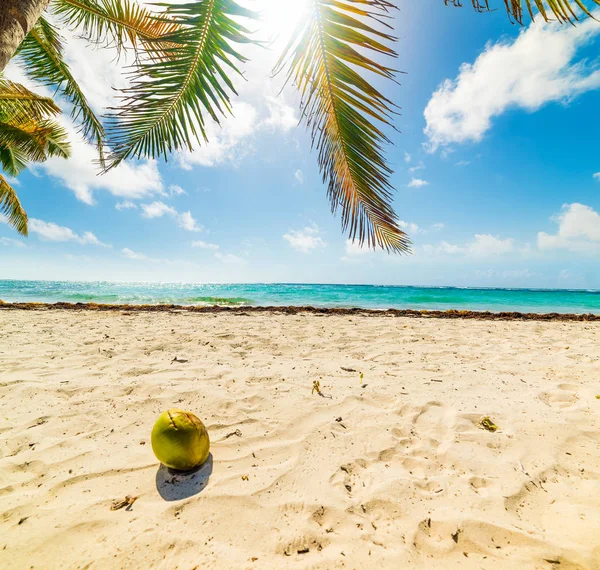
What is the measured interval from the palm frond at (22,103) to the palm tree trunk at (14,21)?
19.3ft

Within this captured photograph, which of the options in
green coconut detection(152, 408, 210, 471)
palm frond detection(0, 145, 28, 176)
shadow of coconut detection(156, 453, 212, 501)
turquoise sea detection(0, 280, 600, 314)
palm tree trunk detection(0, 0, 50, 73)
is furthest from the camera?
turquoise sea detection(0, 280, 600, 314)

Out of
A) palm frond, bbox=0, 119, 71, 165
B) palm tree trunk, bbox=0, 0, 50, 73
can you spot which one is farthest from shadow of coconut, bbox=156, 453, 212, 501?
palm frond, bbox=0, 119, 71, 165

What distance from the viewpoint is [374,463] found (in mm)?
1850

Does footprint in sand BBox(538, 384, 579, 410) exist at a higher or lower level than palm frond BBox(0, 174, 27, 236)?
lower

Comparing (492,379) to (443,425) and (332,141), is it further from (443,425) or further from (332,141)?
(332,141)

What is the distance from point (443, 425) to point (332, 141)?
7.74 ft

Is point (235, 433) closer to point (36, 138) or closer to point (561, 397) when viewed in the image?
point (561, 397)

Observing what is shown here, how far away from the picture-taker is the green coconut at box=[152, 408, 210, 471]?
167 centimetres

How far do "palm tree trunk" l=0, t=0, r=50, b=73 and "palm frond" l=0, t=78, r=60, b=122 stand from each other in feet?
19.3

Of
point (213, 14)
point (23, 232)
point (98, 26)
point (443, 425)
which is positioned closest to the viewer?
point (213, 14)

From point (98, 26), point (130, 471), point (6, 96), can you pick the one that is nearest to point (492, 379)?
point (130, 471)

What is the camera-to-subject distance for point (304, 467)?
5.91 feet

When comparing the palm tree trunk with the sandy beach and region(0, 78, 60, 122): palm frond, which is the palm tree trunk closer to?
the sandy beach

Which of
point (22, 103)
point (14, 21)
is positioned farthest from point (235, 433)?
point (22, 103)
